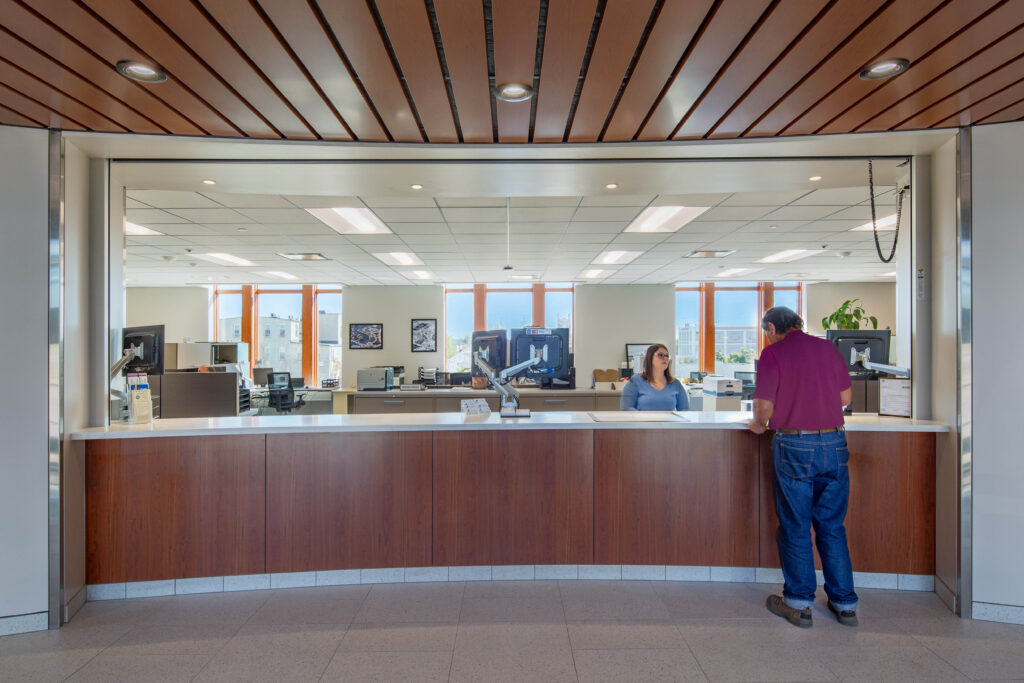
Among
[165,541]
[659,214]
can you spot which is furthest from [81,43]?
[659,214]

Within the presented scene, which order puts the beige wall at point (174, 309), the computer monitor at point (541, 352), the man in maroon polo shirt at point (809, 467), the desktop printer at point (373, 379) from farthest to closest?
the beige wall at point (174, 309) → the desktop printer at point (373, 379) → the computer monitor at point (541, 352) → the man in maroon polo shirt at point (809, 467)

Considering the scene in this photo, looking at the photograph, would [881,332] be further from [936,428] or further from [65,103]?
[65,103]

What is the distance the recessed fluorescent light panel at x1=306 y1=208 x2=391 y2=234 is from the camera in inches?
231

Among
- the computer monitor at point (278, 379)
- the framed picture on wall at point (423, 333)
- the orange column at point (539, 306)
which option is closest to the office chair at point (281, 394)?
the computer monitor at point (278, 379)

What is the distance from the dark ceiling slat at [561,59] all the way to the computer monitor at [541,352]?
168 cm

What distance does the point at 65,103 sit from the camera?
8.80ft

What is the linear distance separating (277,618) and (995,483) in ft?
13.0

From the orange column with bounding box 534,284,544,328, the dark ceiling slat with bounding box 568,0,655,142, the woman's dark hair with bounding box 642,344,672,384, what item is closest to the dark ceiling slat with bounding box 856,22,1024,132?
the dark ceiling slat with bounding box 568,0,655,142

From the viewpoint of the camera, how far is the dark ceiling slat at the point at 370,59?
6.61ft

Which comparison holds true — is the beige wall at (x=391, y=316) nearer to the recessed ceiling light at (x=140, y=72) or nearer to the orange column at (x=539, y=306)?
the orange column at (x=539, y=306)

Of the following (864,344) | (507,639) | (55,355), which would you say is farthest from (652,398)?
(55,355)

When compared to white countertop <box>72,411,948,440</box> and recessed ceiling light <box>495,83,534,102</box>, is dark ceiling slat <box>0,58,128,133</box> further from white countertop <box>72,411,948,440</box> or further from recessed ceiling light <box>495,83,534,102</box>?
recessed ceiling light <box>495,83,534,102</box>

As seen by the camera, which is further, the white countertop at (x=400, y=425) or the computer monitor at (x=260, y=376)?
the computer monitor at (x=260, y=376)

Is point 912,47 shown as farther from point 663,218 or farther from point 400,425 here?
point 663,218
